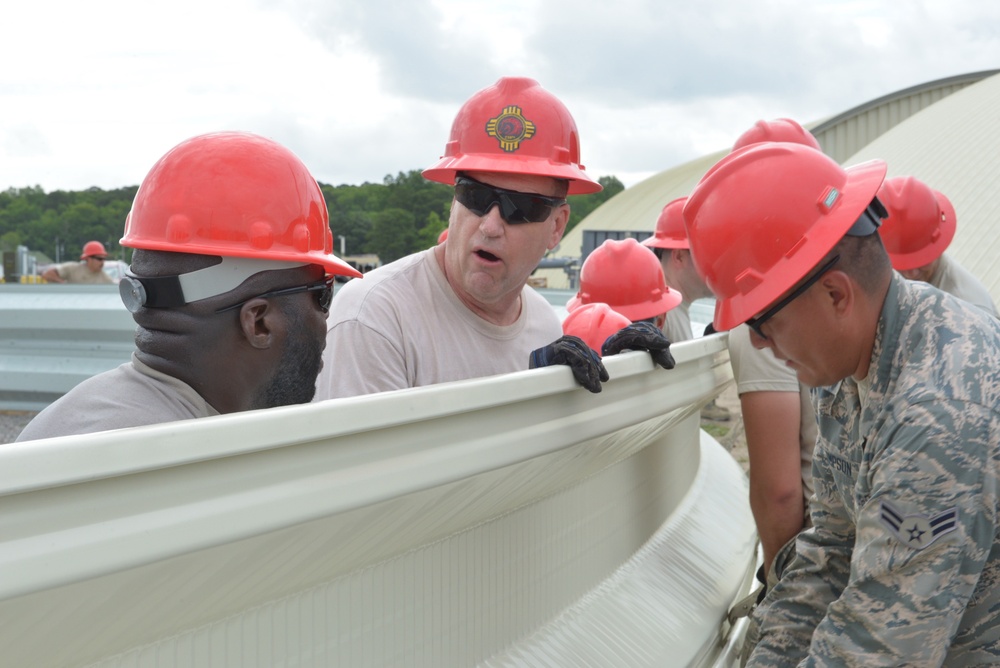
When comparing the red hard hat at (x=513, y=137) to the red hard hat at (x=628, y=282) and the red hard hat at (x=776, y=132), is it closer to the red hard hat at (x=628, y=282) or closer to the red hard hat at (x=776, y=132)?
the red hard hat at (x=776, y=132)

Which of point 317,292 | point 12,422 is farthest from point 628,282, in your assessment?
point 12,422

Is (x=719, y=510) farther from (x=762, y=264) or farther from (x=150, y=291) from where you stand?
(x=150, y=291)

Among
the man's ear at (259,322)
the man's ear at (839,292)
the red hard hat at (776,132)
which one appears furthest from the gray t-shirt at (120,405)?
the red hard hat at (776,132)

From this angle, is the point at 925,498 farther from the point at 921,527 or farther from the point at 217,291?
the point at 217,291

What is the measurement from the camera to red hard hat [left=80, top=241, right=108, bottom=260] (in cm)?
1241

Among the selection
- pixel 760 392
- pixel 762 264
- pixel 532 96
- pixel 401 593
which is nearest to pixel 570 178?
pixel 532 96

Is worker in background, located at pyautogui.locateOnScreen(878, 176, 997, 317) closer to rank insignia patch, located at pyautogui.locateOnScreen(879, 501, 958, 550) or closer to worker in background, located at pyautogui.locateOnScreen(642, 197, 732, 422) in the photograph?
worker in background, located at pyautogui.locateOnScreen(642, 197, 732, 422)

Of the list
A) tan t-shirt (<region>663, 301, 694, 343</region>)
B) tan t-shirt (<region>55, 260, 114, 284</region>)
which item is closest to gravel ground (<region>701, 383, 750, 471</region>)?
tan t-shirt (<region>663, 301, 694, 343</region>)

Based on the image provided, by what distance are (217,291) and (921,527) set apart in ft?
4.81

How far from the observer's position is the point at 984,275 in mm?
19547

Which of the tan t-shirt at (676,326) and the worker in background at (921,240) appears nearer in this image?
the worker in background at (921,240)

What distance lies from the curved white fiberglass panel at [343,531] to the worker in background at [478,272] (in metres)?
0.73

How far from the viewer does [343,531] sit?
1413mm

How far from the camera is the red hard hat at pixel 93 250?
1241 centimetres
